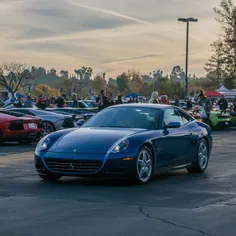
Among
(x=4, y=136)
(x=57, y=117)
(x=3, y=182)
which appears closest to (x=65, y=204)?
(x=3, y=182)

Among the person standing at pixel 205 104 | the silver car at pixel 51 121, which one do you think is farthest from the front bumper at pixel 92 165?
the person standing at pixel 205 104

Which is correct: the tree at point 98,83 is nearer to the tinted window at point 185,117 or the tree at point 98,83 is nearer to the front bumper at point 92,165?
the tinted window at point 185,117

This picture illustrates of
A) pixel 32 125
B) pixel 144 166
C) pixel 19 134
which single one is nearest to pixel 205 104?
pixel 32 125

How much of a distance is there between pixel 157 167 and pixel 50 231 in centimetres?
470

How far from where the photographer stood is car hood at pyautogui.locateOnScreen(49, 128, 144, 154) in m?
10.4

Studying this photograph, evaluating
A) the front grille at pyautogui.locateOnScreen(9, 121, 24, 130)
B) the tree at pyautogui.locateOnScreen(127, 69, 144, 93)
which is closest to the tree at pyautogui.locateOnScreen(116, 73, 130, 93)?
the tree at pyautogui.locateOnScreen(127, 69, 144, 93)

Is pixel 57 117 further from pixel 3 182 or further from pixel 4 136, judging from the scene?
pixel 3 182

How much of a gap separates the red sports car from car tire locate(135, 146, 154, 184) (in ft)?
35.4

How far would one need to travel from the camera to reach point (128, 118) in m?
11.6

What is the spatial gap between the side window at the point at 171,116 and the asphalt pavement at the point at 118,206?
3.25 ft

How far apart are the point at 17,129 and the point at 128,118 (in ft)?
33.2

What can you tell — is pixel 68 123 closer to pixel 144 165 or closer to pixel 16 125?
pixel 16 125

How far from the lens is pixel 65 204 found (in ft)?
27.9

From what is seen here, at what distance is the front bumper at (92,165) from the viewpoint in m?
10.4
